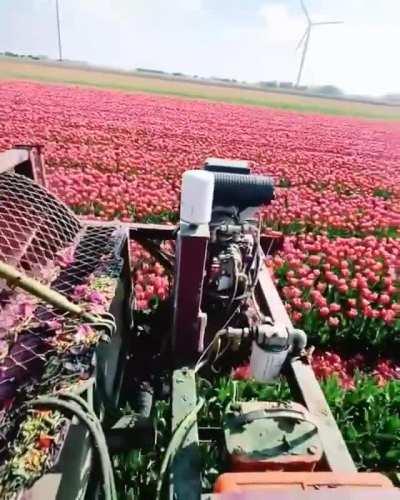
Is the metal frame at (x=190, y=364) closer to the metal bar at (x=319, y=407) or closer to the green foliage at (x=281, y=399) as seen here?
the metal bar at (x=319, y=407)

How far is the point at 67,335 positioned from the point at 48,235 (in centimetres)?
117

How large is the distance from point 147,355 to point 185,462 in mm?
2208

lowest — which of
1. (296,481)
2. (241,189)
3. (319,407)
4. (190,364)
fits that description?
(190,364)

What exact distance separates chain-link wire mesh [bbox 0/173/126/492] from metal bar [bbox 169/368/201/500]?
0.43 metres

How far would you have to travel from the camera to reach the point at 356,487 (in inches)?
54.4

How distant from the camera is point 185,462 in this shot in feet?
5.64

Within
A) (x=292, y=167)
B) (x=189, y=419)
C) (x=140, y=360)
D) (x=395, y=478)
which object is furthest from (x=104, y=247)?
(x=292, y=167)

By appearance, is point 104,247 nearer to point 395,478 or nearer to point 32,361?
point 32,361

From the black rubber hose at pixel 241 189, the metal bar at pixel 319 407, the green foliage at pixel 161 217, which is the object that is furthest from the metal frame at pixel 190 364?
the green foliage at pixel 161 217

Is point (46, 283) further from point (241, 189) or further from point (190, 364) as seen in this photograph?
point (241, 189)

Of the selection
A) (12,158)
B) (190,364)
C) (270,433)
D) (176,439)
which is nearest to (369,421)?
(190,364)

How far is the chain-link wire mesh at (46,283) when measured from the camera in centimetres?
177

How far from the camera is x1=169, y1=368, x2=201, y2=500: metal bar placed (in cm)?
160

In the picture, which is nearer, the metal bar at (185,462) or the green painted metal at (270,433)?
the metal bar at (185,462)
